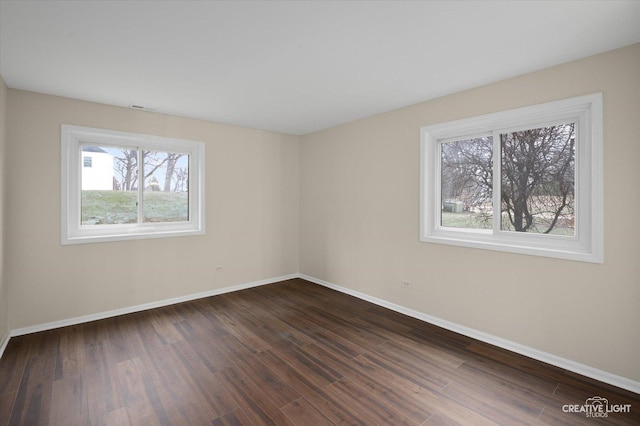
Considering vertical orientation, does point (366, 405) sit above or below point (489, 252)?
below

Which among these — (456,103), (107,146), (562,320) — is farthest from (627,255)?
(107,146)

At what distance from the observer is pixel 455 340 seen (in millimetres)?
3062

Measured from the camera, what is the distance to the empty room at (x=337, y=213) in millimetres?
2045

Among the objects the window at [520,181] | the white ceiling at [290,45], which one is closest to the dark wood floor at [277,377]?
the window at [520,181]

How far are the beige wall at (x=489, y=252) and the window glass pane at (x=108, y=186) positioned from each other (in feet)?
8.86

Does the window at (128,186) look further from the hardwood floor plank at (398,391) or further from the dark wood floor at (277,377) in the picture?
the hardwood floor plank at (398,391)

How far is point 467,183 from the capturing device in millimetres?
3398

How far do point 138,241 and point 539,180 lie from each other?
15.1ft

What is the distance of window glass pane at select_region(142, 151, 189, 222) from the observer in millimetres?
4090

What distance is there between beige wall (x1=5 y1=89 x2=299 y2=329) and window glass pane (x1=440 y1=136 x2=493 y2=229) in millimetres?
2748

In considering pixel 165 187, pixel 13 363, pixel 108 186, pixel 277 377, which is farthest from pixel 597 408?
pixel 108 186

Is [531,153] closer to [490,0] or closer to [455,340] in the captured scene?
[490,0]

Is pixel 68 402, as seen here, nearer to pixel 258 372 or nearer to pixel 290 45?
pixel 258 372

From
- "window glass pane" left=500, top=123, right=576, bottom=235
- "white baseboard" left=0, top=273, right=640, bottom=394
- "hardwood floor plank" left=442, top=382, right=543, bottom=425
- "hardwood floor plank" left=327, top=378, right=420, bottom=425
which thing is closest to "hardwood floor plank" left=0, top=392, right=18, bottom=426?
"white baseboard" left=0, top=273, right=640, bottom=394
